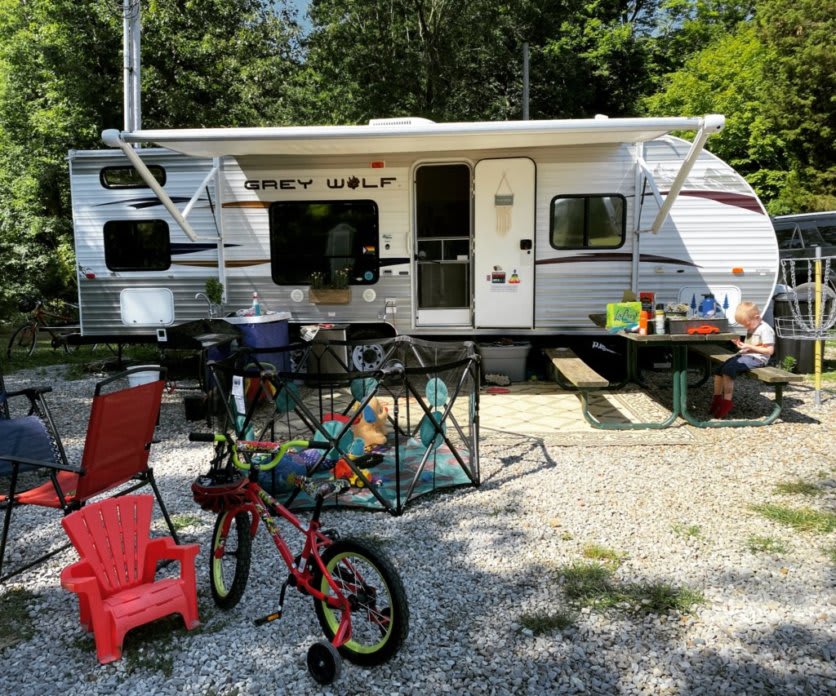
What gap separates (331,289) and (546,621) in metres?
5.41

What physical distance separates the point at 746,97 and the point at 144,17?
53.3 ft

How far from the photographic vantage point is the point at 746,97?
1950cm

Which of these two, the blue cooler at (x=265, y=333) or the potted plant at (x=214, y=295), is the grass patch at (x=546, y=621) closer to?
the blue cooler at (x=265, y=333)

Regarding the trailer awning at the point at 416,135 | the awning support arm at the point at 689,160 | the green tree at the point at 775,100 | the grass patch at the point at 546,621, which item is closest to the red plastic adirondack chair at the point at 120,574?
the grass patch at the point at 546,621

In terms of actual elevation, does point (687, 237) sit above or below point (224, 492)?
above

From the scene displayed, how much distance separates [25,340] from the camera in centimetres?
1084

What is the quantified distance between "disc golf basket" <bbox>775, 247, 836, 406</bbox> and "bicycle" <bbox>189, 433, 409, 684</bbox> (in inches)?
201

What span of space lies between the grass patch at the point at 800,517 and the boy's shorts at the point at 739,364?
2002 mm

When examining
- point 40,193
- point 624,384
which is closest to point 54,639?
point 624,384

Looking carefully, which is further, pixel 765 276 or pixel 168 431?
pixel 765 276

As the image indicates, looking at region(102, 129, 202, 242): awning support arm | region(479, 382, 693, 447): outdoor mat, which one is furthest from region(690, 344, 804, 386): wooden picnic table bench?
region(102, 129, 202, 242): awning support arm

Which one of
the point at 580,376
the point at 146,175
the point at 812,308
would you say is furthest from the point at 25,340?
the point at 812,308

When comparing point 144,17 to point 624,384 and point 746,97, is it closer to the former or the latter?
point 624,384

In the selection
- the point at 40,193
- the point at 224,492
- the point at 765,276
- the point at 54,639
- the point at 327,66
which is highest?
the point at 327,66
